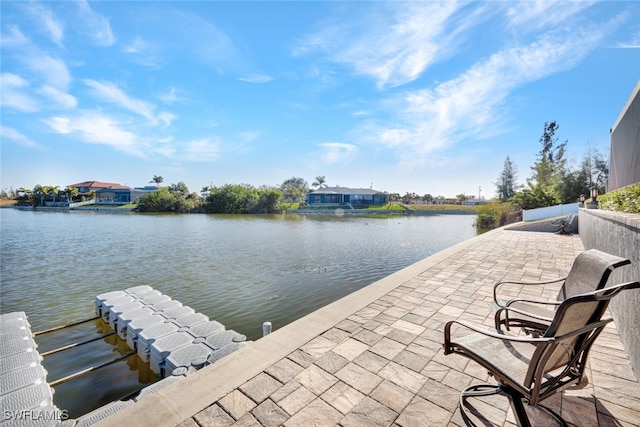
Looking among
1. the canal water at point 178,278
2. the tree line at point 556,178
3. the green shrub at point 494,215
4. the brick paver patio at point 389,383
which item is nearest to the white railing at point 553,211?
the tree line at point 556,178

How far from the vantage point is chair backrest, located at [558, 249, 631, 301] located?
53.1 inches

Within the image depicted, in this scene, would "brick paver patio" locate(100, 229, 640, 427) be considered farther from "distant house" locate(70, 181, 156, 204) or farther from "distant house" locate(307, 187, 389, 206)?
"distant house" locate(70, 181, 156, 204)

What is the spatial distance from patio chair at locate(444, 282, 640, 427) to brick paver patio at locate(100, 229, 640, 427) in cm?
23

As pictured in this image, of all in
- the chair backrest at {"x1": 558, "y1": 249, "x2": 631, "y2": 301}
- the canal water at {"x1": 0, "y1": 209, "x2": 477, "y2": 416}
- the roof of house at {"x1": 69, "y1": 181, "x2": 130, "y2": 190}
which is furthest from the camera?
the roof of house at {"x1": 69, "y1": 181, "x2": 130, "y2": 190}

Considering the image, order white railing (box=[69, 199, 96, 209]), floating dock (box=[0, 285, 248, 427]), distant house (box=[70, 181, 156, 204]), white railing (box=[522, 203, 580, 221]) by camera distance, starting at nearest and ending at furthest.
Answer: floating dock (box=[0, 285, 248, 427]), white railing (box=[522, 203, 580, 221]), white railing (box=[69, 199, 96, 209]), distant house (box=[70, 181, 156, 204])

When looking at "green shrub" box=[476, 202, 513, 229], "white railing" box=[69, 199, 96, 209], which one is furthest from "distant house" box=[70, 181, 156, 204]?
"green shrub" box=[476, 202, 513, 229]

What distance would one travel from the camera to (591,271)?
153 cm

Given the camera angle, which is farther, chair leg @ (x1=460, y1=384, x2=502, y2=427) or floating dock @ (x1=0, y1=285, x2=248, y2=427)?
floating dock @ (x1=0, y1=285, x2=248, y2=427)

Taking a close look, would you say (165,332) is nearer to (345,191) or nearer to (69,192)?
(345,191)

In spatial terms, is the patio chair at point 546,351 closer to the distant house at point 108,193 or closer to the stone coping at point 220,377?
the stone coping at point 220,377

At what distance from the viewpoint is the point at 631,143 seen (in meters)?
8.57

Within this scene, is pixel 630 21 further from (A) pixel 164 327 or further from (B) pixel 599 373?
(A) pixel 164 327

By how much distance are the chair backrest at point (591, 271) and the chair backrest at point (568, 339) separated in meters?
0.11

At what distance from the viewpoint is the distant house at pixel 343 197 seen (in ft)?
172
